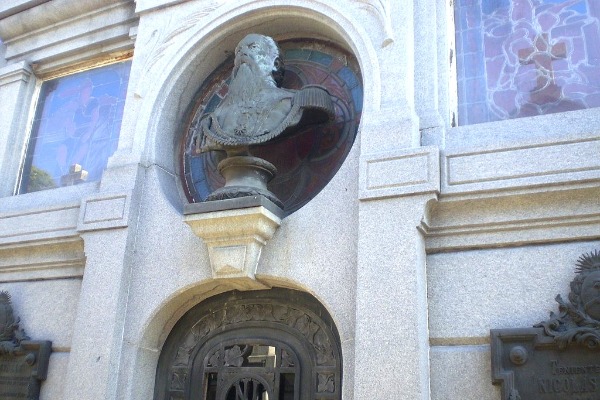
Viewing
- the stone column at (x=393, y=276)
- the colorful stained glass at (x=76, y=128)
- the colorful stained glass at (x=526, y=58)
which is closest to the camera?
the stone column at (x=393, y=276)

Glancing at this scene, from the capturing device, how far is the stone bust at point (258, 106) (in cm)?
619

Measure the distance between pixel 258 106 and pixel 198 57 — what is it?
1.39 metres

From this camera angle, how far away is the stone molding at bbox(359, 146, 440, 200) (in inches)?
207

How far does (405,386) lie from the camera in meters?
4.73

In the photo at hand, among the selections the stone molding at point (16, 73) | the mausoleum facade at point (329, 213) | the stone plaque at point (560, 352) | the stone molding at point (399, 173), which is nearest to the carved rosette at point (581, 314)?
the stone plaque at point (560, 352)

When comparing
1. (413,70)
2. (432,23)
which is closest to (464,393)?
(413,70)

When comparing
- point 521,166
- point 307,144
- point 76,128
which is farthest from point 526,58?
point 76,128

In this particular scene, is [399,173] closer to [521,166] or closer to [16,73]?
[521,166]

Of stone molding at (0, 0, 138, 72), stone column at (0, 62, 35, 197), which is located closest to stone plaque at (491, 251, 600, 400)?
stone molding at (0, 0, 138, 72)

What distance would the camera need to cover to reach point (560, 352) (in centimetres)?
462

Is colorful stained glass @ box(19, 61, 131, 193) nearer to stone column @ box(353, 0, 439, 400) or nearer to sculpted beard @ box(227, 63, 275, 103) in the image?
sculpted beard @ box(227, 63, 275, 103)

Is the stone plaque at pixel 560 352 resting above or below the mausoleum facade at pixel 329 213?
below

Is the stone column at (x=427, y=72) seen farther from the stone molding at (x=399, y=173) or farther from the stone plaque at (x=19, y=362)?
the stone plaque at (x=19, y=362)

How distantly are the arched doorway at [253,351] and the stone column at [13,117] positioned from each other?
11.7 feet
